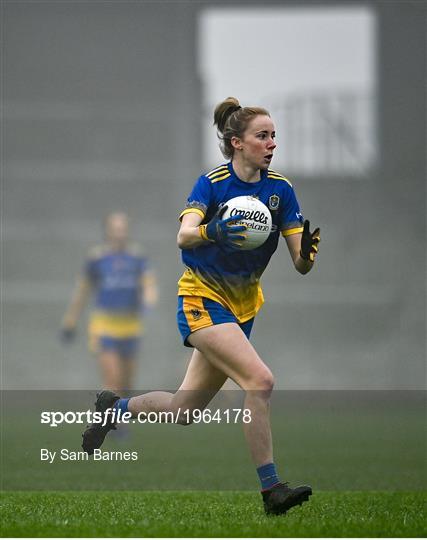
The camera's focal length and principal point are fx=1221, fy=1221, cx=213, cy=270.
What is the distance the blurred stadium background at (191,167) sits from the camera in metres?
22.2

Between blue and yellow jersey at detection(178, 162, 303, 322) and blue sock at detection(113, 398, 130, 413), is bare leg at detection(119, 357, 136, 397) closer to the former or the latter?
blue sock at detection(113, 398, 130, 413)

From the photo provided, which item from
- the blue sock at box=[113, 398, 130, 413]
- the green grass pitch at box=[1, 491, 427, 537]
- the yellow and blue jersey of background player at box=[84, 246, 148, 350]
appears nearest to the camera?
the green grass pitch at box=[1, 491, 427, 537]

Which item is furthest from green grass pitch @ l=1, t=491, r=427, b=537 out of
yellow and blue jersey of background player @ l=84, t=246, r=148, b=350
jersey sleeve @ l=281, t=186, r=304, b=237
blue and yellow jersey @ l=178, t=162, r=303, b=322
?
yellow and blue jersey of background player @ l=84, t=246, r=148, b=350

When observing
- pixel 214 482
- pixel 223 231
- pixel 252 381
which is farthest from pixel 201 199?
pixel 214 482

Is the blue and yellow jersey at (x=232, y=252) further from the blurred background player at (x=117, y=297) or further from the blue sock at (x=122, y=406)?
the blurred background player at (x=117, y=297)

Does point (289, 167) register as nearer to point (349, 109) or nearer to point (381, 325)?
point (349, 109)

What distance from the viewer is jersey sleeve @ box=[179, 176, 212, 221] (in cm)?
564

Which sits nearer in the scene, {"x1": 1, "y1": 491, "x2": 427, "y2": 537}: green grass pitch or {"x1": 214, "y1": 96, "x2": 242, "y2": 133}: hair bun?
{"x1": 1, "y1": 491, "x2": 427, "y2": 537}: green grass pitch

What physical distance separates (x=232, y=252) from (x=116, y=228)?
19.5 feet

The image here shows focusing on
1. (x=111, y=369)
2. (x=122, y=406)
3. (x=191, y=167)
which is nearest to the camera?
(x=122, y=406)

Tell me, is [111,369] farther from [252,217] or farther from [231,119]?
[252,217]

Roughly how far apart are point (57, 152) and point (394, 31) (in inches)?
287

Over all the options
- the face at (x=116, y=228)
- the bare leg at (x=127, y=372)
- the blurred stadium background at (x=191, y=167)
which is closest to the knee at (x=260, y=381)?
the bare leg at (x=127, y=372)

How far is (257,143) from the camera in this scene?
18.9 ft
